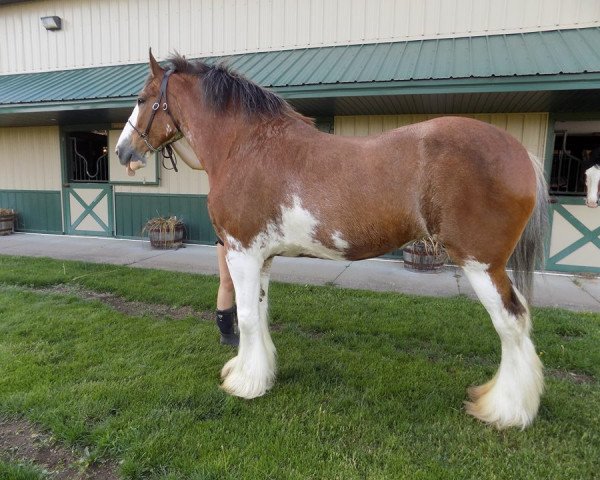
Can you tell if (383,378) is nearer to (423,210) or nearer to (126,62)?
(423,210)

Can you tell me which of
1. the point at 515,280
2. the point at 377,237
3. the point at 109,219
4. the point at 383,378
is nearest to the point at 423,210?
the point at 377,237

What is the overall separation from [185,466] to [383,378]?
1.47 metres

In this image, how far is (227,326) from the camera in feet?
11.0

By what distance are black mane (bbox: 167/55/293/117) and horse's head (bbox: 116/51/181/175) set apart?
0.47 ft

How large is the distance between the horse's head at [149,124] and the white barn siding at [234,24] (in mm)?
5496

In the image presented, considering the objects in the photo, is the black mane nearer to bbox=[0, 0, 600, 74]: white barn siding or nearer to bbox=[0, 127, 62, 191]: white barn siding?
bbox=[0, 0, 600, 74]: white barn siding

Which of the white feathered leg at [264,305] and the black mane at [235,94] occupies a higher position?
the black mane at [235,94]

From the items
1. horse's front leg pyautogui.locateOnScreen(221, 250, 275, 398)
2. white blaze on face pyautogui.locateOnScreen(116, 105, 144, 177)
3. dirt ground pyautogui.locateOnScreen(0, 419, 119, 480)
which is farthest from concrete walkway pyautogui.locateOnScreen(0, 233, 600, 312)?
dirt ground pyautogui.locateOnScreen(0, 419, 119, 480)

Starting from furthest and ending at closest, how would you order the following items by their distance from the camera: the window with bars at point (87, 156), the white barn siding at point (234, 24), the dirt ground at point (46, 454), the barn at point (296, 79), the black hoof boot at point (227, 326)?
the window with bars at point (87, 156) → the white barn siding at point (234, 24) → the barn at point (296, 79) → the black hoof boot at point (227, 326) → the dirt ground at point (46, 454)

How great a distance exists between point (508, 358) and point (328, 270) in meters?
3.95

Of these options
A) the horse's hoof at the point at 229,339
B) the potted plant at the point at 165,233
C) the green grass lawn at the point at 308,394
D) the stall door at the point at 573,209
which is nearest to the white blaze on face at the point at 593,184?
the green grass lawn at the point at 308,394

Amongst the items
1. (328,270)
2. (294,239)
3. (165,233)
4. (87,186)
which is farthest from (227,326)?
(87,186)

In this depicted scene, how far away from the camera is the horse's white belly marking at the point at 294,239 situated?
222cm

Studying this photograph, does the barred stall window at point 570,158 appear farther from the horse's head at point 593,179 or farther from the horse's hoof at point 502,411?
the horse's hoof at point 502,411
